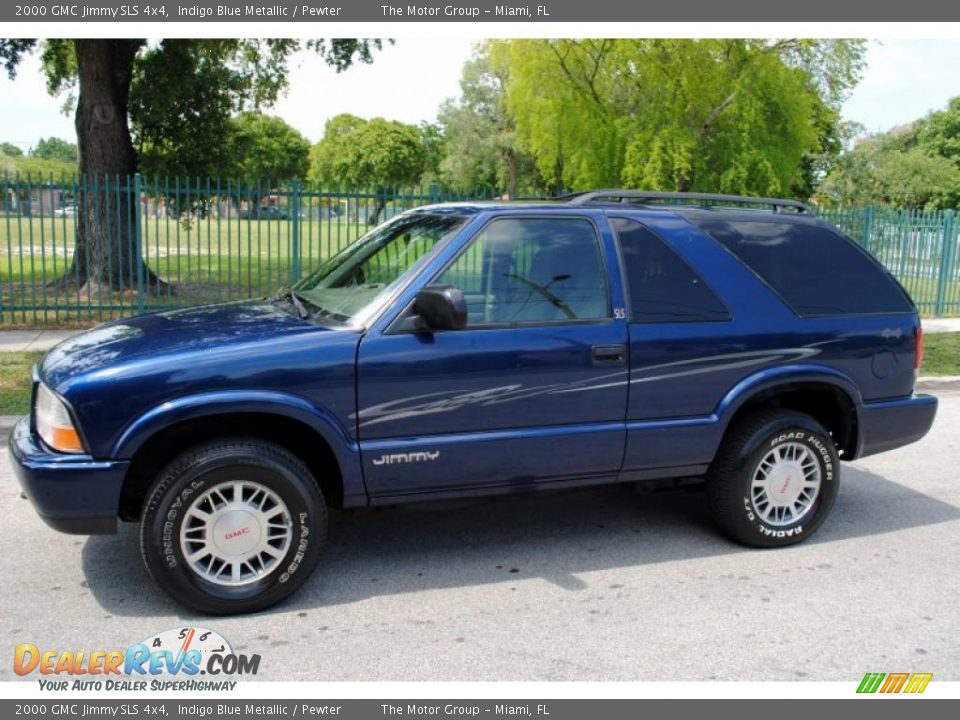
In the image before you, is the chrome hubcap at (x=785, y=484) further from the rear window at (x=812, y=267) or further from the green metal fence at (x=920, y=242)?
the green metal fence at (x=920, y=242)

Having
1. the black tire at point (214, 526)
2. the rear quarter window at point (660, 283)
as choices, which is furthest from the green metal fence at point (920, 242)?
the black tire at point (214, 526)

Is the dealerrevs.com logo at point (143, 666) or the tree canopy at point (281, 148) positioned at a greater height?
the tree canopy at point (281, 148)

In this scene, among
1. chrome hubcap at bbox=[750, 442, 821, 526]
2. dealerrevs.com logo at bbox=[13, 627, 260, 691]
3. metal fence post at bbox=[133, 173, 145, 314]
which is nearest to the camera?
dealerrevs.com logo at bbox=[13, 627, 260, 691]

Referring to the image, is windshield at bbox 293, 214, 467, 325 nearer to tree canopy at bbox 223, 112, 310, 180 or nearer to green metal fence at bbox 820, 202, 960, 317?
green metal fence at bbox 820, 202, 960, 317

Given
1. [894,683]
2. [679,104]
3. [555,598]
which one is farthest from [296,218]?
[679,104]

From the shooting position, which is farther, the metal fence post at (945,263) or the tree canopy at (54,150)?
the tree canopy at (54,150)

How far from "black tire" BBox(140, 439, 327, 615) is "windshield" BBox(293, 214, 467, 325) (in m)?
0.80

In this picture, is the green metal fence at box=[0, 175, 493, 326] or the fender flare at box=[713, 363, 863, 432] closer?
the fender flare at box=[713, 363, 863, 432]

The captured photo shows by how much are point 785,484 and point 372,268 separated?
8.56 feet

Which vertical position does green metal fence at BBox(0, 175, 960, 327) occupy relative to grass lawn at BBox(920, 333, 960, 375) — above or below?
above

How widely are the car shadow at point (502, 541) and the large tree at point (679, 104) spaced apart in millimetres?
17778

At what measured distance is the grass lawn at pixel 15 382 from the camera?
7645 mm

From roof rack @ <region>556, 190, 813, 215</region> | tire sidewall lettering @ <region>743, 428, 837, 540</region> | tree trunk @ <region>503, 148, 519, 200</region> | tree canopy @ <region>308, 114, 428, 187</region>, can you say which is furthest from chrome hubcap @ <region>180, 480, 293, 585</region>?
tree canopy @ <region>308, 114, 428, 187</region>

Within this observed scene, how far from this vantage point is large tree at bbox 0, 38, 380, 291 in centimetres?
1481
